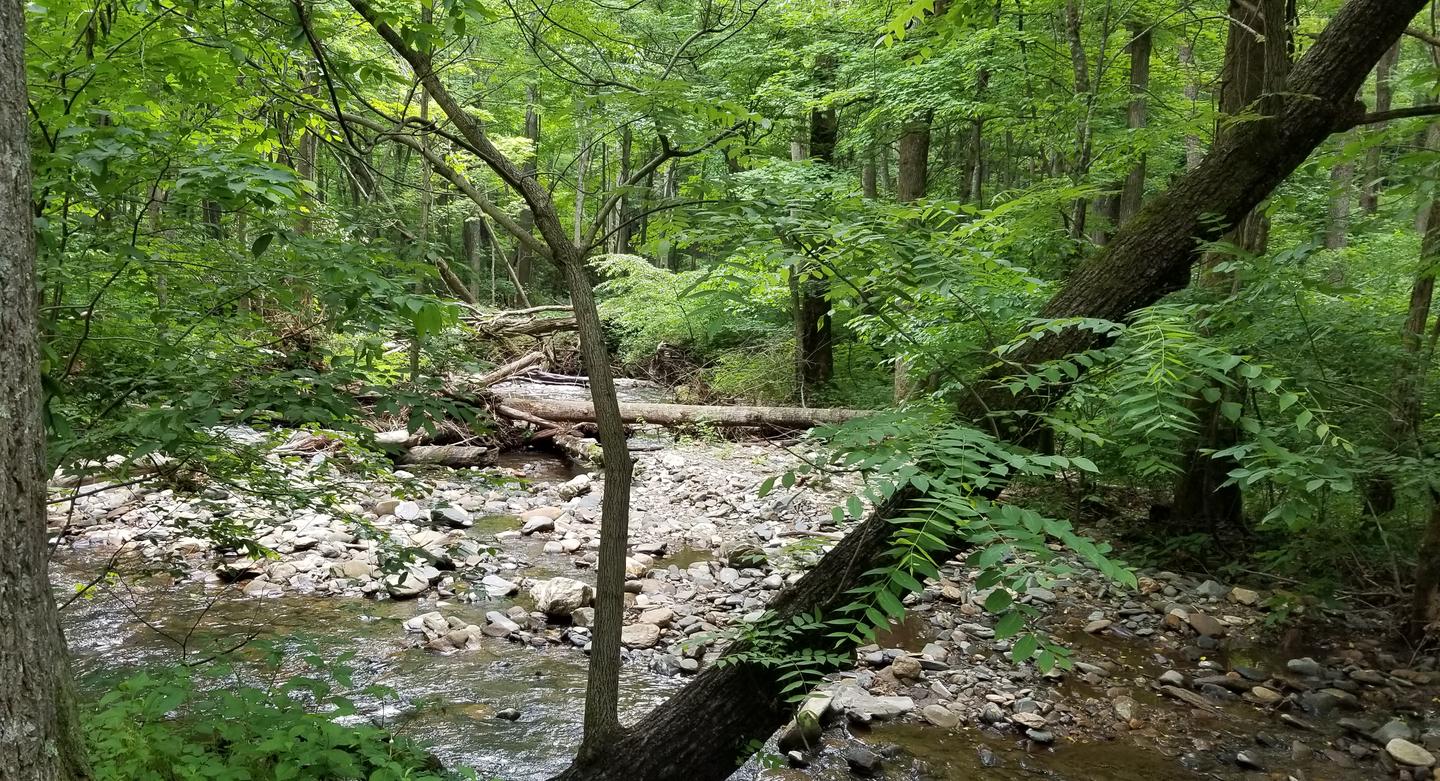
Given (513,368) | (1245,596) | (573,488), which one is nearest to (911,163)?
(573,488)

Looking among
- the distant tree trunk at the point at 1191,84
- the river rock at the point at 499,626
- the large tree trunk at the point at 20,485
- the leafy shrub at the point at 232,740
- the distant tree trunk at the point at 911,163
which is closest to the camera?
the large tree trunk at the point at 20,485

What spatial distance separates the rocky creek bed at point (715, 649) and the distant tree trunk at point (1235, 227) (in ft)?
2.49

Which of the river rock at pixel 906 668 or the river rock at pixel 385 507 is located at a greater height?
the river rock at pixel 385 507

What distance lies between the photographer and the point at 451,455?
9750 millimetres

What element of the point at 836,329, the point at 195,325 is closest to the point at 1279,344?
the point at 195,325

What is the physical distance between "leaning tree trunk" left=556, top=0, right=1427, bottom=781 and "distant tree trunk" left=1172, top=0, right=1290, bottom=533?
8cm

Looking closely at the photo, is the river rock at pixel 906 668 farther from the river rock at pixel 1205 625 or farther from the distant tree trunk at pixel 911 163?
the distant tree trunk at pixel 911 163

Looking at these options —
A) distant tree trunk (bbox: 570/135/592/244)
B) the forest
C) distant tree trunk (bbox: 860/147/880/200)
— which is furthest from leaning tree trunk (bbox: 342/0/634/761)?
distant tree trunk (bbox: 860/147/880/200)

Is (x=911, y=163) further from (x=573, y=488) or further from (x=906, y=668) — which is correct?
(x=906, y=668)

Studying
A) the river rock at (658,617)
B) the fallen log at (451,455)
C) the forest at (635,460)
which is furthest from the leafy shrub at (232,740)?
the fallen log at (451,455)

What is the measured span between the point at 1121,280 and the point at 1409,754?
10.2 feet

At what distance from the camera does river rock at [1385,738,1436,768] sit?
12.1 ft

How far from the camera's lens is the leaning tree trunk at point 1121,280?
2553 millimetres

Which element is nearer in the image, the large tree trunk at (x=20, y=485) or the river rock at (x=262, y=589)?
the large tree trunk at (x=20, y=485)
